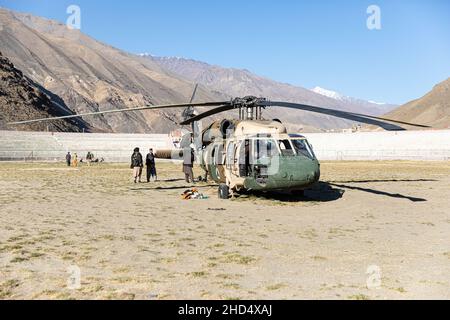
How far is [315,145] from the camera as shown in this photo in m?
79.0

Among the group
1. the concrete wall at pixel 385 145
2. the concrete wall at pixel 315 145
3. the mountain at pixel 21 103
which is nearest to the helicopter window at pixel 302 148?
the concrete wall at pixel 315 145

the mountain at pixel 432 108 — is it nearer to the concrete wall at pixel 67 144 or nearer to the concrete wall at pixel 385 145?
the concrete wall at pixel 385 145

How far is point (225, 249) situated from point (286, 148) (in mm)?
6802

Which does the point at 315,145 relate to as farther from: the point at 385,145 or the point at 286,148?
the point at 286,148

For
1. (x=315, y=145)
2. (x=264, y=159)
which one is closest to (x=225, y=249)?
(x=264, y=159)

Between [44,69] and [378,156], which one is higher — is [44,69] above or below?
above

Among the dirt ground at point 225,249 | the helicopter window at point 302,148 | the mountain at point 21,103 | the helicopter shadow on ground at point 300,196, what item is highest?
the mountain at point 21,103

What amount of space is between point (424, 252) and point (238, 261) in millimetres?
3322

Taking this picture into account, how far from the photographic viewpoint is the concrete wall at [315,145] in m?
60.0

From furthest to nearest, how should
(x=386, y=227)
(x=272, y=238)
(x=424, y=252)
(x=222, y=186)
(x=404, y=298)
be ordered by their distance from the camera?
(x=222, y=186) → (x=386, y=227) → (x=272, y=238) → (x=424, y=252) → (x=404, y=298)

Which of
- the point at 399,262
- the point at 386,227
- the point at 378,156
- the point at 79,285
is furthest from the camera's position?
the point at 378,156
